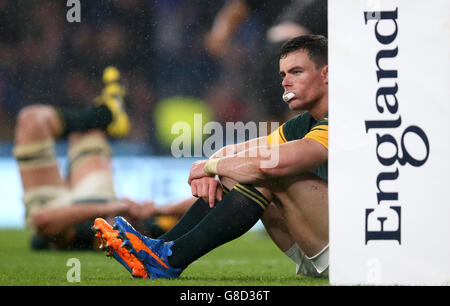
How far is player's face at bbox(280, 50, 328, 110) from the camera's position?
286cm

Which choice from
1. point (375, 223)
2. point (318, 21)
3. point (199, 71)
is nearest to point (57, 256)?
point (375, 223)

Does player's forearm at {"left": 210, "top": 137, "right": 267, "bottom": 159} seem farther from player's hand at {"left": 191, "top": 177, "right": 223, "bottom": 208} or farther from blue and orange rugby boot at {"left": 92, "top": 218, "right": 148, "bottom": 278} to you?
blue and orange rugby boot at {"left": 92, "top": 218, "right": 148, "bottom": 278}

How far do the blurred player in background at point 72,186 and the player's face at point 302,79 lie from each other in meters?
1.73

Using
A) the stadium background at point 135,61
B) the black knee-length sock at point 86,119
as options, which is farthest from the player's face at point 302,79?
the stadium background at point 135,61

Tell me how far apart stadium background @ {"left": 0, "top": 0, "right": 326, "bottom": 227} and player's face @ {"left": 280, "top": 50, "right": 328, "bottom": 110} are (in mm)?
Answer: 3905

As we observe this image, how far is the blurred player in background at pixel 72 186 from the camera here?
4.72 meters

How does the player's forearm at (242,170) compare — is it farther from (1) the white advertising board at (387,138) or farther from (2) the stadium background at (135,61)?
(2) the stadium background at (135,61)

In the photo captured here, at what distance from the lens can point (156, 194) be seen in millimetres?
6293

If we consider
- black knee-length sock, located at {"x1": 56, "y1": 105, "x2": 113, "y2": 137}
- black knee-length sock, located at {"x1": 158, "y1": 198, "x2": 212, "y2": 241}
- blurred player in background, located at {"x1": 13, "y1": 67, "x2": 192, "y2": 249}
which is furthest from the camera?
black knee-length sock, located at {"x1": 56, "y1": 105, "x2": 113, "y2": 137}

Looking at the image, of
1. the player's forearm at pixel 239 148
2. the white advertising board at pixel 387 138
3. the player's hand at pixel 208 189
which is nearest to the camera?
the white advertising board at pixel 387 138

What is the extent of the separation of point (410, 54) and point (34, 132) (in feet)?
11.2

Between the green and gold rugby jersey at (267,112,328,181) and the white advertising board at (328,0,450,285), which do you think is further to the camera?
the green and gold rugby jersey at (267,112,328,181)

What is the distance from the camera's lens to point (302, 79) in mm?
2861

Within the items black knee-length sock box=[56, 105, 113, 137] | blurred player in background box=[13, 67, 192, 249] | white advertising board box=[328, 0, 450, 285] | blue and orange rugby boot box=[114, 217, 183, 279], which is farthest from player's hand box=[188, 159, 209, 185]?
black knee-length sock box=[56, 105, 113, 137]
